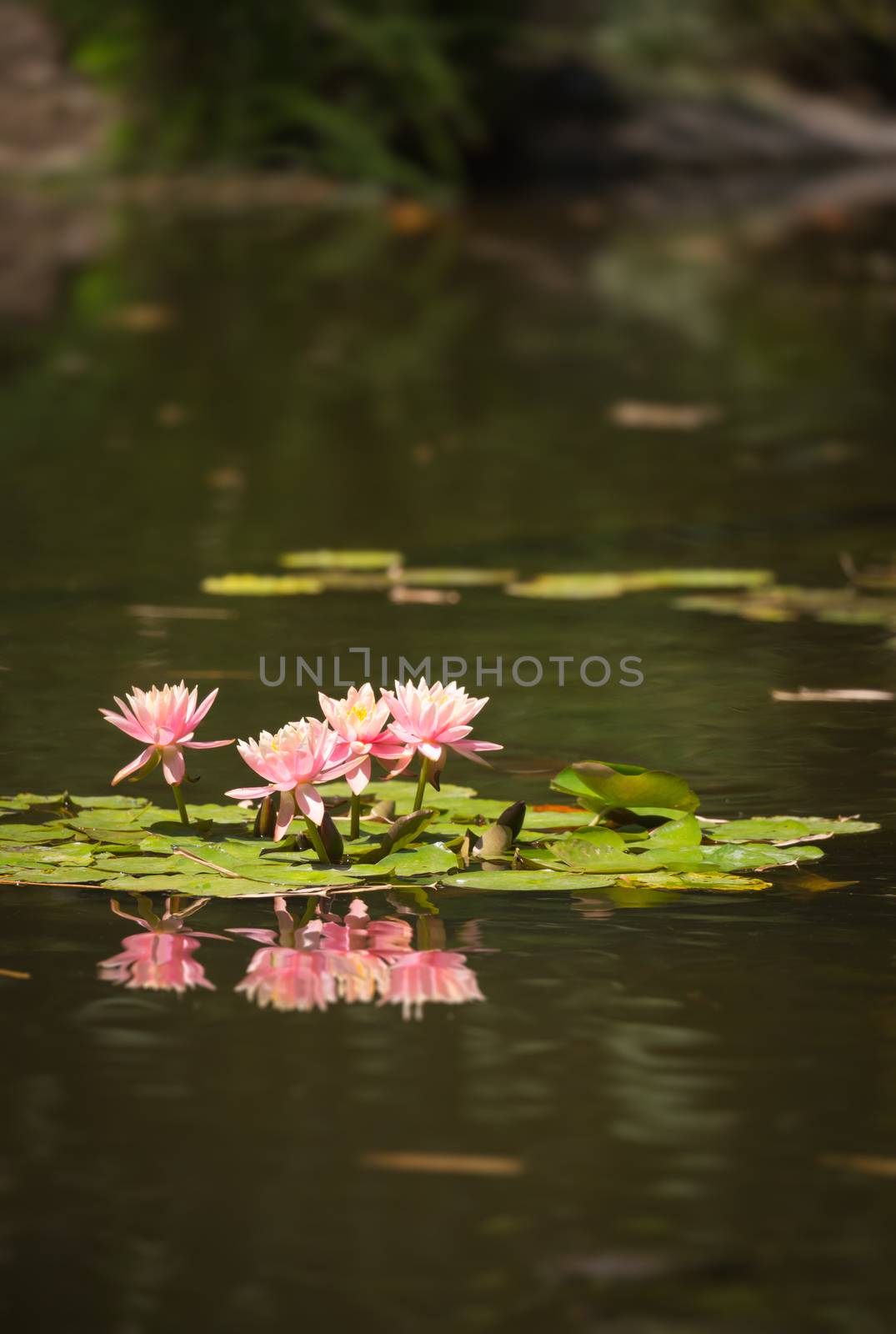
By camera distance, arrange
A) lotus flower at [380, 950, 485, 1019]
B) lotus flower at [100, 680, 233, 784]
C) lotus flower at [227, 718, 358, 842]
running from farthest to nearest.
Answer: lotus flower at [100, 680, 233, 784] → lotus flower at [227, 718, 358, 842] → lotus flower at [380, 950, 485, 1019]

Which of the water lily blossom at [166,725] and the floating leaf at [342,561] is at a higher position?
the floating leaf at [342,561]

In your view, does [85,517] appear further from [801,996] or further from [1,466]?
[801,996]

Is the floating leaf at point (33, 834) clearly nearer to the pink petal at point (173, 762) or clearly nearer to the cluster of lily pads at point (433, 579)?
the pink petal at point (173, 762)

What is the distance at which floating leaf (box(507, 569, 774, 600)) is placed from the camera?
4.04 metres

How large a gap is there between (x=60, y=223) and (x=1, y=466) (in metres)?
5.72

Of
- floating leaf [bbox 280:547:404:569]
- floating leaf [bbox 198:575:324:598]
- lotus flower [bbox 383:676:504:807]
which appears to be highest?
floating leaf [bbox 280:547:404:569]

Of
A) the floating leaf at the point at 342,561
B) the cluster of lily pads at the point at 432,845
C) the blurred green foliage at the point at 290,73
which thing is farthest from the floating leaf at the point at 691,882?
the blurred green foliage at the point at 290,73

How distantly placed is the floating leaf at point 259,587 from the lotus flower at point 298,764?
1.77 m

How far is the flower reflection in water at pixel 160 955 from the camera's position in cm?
195

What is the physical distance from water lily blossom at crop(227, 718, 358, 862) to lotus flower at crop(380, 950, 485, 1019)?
22cm

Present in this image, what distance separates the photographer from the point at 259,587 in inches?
160

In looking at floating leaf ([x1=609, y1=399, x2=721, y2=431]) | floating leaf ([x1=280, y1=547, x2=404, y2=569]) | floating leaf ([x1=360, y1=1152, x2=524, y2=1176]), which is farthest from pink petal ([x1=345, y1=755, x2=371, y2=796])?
floating leaf ([x1=609, y1=399, x2=721, y2=431])

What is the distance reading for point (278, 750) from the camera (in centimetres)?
219

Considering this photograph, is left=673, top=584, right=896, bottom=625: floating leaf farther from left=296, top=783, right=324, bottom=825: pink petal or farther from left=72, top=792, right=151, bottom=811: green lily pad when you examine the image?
left=296, top=783, right=324, bottom=825: pink petal
